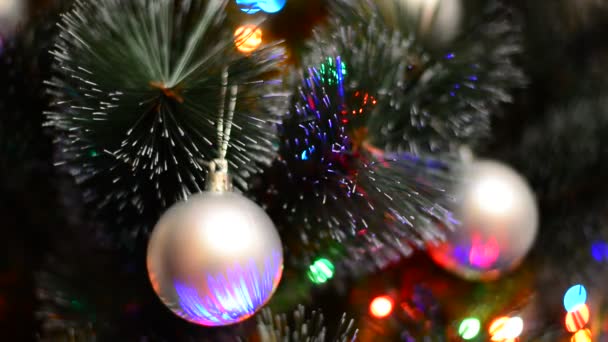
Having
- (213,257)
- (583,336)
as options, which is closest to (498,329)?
(583,336)

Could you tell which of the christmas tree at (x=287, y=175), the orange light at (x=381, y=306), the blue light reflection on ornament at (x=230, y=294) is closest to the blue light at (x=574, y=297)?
the christmas tree at (x=287, y=175)

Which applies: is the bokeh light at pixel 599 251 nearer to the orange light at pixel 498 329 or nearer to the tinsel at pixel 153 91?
the orange light at pixel 498 329

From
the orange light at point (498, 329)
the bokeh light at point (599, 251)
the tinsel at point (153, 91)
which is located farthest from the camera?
the bokeh light at point (599, 251)

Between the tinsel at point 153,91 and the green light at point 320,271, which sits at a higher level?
the tinsel at point 153,91

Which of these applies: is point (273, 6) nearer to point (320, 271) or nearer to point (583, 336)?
point (320, 271)

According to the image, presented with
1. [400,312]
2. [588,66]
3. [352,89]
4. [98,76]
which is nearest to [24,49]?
[98,76]

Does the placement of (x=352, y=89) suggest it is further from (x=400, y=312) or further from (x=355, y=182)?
(x=400, y=312)

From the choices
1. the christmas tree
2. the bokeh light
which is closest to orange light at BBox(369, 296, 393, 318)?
the christmas tree
